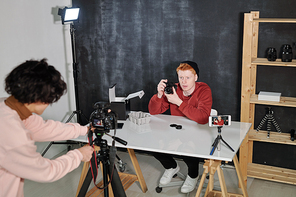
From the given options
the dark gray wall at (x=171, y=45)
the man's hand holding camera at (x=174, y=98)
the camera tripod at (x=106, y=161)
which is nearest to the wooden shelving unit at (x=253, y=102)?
the dark gray wall at (x=171, y=45)

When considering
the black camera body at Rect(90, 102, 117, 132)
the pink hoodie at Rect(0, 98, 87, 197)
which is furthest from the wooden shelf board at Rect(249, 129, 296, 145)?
the pink hoodie at Rect(0, 98, 87, 197)

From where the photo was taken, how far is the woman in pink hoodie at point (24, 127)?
4.43 feet

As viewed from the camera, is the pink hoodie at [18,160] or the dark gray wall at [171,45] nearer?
the pink hoodie at [18,160]

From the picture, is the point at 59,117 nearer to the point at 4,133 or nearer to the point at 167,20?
the point at 167,20

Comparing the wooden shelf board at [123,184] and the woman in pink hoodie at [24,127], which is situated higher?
the woman in pink hoodie at [24,127]

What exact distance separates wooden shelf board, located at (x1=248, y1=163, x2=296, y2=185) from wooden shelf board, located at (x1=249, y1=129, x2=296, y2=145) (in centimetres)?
37

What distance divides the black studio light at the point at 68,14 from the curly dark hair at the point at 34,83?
2.15 meters

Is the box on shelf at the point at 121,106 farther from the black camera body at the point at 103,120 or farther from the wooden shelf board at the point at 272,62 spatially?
the wooden shelf board at the point at 272,62

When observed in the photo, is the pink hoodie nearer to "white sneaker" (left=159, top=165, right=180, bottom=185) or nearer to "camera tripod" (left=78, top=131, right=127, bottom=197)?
"camera tripod" (left=78, top=131, right=127, bottom=197)

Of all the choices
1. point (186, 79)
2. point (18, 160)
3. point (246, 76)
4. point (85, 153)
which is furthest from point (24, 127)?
point (246, 76)

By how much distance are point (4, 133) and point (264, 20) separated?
2.44 metres

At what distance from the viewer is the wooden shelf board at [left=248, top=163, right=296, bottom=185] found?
3043 mm

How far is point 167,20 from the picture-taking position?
3.49m

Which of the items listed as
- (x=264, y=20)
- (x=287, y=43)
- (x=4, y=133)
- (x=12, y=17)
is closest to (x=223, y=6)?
(x=264, y=20)
